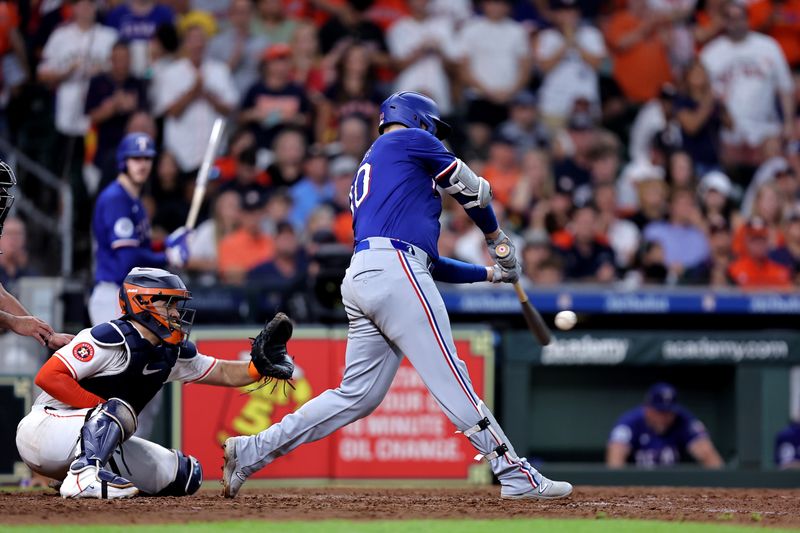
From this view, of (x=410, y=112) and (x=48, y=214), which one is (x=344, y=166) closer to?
(x=48, y=214)

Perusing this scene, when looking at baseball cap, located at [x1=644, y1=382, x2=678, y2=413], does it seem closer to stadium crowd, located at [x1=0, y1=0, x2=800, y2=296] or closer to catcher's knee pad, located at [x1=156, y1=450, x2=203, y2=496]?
stadium crowd, located at [x1=0, y1=0, x2=800, y2=296]

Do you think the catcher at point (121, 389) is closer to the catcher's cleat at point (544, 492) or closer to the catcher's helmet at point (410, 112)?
the catcher's helmet at point (410, 112)

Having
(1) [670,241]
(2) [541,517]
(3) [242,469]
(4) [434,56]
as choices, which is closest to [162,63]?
(4) [434,56]

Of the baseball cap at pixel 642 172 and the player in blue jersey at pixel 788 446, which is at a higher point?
the baseball cap at pixel 642 172

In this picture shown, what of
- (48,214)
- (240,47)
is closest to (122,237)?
(48,214)

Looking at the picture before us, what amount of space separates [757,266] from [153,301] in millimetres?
7157

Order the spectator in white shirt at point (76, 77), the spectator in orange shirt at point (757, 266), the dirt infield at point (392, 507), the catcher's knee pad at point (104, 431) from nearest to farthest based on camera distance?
the dirt infield at point (392, 507), the catcher's knee pad at point (104, 431), the spectator in white shirt at point (76, 77), the spectator in orange shirt at point (757, 266)

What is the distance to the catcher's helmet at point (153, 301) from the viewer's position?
246 inches

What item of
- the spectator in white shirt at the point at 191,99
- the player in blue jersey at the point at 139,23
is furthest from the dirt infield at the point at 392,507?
the player in blue jersey at the point at 139,23

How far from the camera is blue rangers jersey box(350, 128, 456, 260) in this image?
20.4 ft

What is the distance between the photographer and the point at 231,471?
6320 mm

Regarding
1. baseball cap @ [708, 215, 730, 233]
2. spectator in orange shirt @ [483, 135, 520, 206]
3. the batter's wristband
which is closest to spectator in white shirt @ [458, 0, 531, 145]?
spectator in orange shirt @ [483, 135, 520, 206]

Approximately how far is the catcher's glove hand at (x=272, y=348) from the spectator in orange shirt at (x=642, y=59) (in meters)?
8.08

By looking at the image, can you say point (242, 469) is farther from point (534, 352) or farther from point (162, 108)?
point (162, 108)
